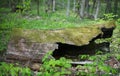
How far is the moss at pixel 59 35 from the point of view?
8.30 m

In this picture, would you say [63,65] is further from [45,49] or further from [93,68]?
[45,49]

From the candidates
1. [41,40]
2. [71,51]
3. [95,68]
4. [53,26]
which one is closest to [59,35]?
[41,40]

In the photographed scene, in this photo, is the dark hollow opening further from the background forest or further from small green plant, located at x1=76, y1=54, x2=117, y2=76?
small green plant, located at x1=76, y1=54, x2=117, y2=76

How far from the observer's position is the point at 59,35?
8.59 meters

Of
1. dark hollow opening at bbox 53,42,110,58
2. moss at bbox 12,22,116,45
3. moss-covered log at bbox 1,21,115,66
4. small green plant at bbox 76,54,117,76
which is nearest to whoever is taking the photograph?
small green plant at bbox 76,54,117,76

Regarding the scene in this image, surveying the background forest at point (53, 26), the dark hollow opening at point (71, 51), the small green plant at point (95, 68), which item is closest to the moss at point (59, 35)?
the dark hollow opening at point (71, 51)

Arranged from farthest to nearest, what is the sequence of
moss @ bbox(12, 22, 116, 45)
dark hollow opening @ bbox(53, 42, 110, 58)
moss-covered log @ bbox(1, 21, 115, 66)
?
dark hollow opening @ bbox(53, 42, 110, 58), moss @ bbox(12, 22, 116, 45), moss-covered log @ bbox(1, 21, 115, 66)

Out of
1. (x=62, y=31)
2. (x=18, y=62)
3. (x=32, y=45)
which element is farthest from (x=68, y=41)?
(x=18, y=62)

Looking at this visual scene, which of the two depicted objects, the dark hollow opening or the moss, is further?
the dark hollow opening

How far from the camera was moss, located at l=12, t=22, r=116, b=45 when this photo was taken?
830cm

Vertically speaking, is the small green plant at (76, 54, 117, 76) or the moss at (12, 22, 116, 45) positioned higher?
the small green plant at (76, 54, 117, 76)

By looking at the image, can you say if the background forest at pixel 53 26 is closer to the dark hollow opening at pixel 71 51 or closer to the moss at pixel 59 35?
the moss at pixel 59 35

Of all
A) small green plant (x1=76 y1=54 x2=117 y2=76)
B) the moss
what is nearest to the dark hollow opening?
the moss

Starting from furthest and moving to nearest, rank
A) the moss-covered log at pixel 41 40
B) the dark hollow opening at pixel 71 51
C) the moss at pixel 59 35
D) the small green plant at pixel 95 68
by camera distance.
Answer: the dark hollow opening at pixel 71 51, the moss at pixel 59 35, the moss-covered log at pixel 41 40, the small green plant at pixel 95 68
